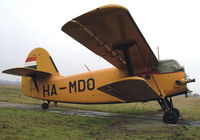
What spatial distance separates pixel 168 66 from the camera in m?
8.61

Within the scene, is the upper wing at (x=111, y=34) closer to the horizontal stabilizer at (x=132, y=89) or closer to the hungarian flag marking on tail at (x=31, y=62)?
the horizontal stabilizer at (x=132, y=89)

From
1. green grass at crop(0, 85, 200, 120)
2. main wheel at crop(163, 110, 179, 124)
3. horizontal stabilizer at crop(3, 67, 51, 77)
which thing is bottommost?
green grass at crop(0, 85, 200, 120)

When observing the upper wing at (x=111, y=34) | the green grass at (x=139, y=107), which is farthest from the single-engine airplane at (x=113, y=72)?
the green grass at (x=139, y=107)

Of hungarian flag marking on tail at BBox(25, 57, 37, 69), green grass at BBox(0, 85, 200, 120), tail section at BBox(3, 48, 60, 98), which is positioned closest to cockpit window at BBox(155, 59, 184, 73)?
green grass at BBox(0, 85, 200, 120)

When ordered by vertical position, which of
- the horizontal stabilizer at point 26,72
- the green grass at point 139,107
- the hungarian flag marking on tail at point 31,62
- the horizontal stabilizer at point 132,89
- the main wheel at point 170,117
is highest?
the hungarian flag marking on tail at point 31,62

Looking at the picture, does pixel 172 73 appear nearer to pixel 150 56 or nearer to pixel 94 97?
pixel 150 56

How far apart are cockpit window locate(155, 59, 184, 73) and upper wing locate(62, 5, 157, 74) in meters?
0.30

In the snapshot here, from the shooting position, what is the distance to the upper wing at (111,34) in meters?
5.48

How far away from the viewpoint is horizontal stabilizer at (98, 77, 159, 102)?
6520 millimetres

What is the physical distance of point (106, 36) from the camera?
6.95 m

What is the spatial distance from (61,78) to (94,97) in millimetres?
2678

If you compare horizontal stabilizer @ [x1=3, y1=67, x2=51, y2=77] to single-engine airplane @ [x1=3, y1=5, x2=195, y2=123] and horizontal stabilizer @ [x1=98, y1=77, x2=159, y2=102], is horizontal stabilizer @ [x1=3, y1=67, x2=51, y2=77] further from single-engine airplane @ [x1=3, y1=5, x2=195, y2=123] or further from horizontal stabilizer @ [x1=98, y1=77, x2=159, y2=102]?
horizontal stabilizer @ [x1=98, y1=77, x2=159, y2=102]

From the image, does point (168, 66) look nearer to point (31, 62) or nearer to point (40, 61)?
point (40, 61)

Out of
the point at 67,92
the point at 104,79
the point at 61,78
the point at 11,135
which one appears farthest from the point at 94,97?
the point at 11,135
